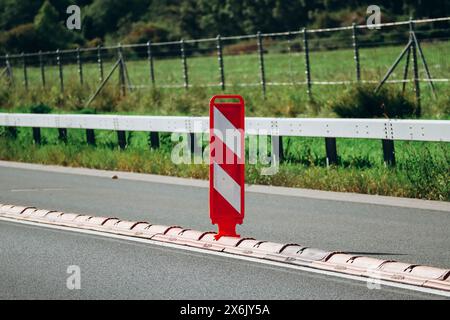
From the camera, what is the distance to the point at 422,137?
1355cm

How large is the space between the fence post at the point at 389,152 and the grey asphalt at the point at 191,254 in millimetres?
1571

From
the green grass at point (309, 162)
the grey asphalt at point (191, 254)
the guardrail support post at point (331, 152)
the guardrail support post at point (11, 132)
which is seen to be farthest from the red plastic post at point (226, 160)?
the guardrail support post at point (11, 132)

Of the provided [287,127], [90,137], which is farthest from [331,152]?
[90,137]

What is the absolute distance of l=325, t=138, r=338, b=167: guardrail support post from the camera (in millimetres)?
14922

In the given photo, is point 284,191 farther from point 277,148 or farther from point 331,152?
point 277,148

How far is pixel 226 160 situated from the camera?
372 inches

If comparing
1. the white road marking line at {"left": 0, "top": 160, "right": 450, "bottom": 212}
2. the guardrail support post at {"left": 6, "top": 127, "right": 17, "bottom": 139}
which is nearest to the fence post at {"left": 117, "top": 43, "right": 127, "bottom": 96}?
the guardrail support post at {"left": 6, "top": 127, "right": 17, "bottom": 139}

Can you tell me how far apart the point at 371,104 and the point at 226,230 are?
12762mm

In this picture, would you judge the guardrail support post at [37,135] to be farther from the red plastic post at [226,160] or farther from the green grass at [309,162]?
the red plastic post at [226,160]

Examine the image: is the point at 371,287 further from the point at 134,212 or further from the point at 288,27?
the point at 288,27

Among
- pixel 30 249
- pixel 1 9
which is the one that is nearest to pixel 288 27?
pixel 1 9

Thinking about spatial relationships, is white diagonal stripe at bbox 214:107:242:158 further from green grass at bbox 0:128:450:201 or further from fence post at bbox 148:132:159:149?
fence post at bbox 148:132:159:149

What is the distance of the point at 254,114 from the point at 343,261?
56.0 feet

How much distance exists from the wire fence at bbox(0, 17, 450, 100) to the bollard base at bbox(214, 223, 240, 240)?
16.4 m
